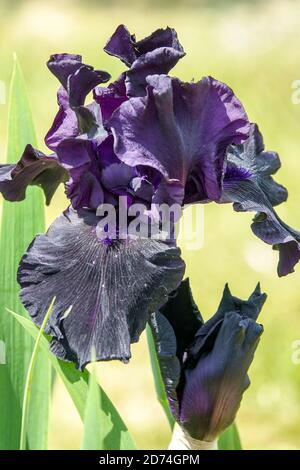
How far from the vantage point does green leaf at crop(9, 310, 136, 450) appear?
3.72 feet

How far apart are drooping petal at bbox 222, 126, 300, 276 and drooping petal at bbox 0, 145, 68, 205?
270 millimetres

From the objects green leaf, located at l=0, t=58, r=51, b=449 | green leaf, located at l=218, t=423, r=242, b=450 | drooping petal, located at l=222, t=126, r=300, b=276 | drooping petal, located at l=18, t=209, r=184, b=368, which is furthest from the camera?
green leaf, located at l=218, t=423, r=242, b=450

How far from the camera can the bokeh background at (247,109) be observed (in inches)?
112

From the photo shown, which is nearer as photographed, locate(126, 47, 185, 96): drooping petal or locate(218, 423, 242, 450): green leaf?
locate(126, 47, 185, 96): drooping petal

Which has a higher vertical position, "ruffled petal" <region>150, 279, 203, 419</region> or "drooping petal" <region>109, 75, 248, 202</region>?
"drooping petal" <region>109, 75, 248, 202</region>

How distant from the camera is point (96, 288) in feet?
3.58

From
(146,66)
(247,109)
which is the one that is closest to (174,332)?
(146,66)

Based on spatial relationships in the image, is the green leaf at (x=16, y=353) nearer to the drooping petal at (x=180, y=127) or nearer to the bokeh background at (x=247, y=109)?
the drooping petal at (x=180, y=127)

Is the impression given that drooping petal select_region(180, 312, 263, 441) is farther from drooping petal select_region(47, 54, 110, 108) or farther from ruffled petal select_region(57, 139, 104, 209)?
drooping petal select_region(47, 54, 110, 108)

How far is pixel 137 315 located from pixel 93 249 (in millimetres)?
134

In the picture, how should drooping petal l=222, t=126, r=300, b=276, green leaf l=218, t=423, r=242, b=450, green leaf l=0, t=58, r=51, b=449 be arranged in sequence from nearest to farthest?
drooping petal l=222, t=126, r=300, b=276 < green leaf l=0, t=58, r=51, b=449 < green leaf l=218, t=423, r=242, b=450

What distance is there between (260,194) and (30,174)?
1.18ft

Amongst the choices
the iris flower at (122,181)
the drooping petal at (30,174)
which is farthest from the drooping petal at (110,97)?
the drooping petal at (30,174)

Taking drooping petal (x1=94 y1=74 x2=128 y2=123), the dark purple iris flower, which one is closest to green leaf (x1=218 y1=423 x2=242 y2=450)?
the dark purple iris flower
